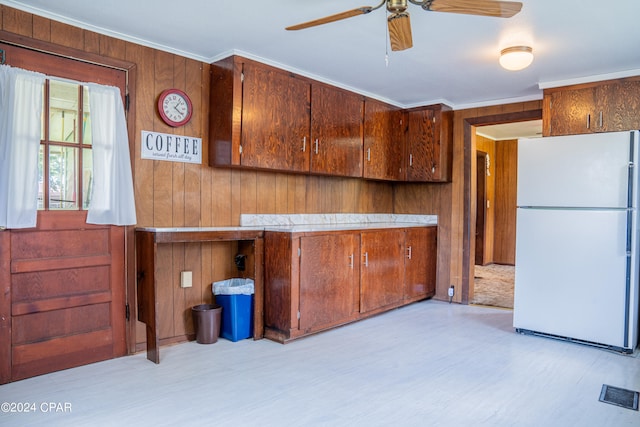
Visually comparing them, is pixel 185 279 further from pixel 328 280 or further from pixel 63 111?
pixel 63 111

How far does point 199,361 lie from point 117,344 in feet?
2.03

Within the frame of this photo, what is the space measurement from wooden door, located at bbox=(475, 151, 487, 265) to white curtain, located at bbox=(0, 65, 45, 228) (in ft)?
22.9

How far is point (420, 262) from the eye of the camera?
16.3ft

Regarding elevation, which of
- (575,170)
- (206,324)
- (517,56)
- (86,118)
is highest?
(517,56)

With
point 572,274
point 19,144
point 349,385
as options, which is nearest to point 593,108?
point 572,274

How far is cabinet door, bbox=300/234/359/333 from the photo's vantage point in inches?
140

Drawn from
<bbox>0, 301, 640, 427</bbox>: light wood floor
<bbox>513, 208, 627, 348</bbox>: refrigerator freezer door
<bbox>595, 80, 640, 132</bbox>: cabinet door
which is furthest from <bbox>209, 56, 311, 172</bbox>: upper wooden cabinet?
<bbox>595, 80, 640, 132</bbox>: cabinet door

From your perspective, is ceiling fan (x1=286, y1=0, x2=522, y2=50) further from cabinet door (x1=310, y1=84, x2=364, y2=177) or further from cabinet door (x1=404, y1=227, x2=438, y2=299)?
cabinet door (x1=404, y1=227, x2=438, y2=299)

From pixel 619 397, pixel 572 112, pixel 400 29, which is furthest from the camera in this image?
pixel 572 112

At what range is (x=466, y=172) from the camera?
5.04 m

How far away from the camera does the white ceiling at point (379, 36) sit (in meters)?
2.63

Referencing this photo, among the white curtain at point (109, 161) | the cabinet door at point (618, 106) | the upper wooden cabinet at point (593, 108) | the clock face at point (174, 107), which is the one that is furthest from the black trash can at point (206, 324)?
the cabinet door at point (618, 106)

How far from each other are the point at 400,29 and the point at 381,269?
2.56 meters

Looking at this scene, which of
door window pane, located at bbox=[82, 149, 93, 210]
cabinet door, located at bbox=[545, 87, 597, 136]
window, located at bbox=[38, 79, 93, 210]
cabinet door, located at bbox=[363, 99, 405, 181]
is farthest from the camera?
cabinet door, located at bbox=[363, 99, 405, 181]
